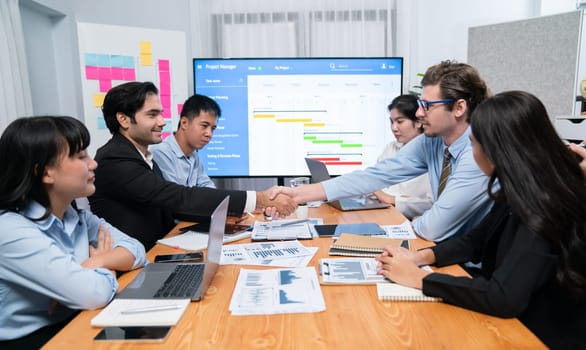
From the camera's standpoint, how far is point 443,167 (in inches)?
81.3

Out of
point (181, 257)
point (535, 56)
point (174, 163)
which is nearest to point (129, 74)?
point (174, 163)

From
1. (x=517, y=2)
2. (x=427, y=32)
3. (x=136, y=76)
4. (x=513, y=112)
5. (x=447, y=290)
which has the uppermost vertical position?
(x=517, y=2)

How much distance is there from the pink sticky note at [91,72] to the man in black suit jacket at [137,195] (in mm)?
1443

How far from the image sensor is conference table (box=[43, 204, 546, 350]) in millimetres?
945

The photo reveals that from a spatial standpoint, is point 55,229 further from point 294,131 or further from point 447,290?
point 294,131

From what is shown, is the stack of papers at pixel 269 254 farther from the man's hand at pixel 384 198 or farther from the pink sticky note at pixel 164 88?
the pink sticky note at pixel 164 88

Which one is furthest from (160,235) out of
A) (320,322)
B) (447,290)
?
(447,290)

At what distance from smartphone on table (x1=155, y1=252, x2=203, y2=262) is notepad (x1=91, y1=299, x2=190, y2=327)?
0.35 meters

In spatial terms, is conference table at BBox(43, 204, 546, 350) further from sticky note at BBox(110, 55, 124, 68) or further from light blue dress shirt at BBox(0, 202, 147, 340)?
sticky note at BBox(110, 55, 124, 68)

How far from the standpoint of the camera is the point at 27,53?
10.4ft

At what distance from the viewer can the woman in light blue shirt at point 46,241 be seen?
3.68 feet

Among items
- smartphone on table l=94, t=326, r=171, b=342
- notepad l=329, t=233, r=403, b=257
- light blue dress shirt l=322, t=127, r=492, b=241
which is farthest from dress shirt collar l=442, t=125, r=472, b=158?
smartphone on table l=94, t=326, r=171, b=342

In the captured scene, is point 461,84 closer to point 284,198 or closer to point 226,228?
point 284,198

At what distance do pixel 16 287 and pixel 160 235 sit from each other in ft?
3.01
